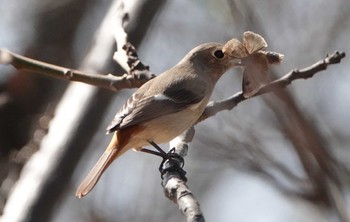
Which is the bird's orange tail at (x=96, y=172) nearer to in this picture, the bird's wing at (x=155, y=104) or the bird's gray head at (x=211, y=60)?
the bird's wing at (x=155, y=104)

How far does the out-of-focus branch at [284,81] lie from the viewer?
1444mm

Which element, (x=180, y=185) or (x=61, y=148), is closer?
(x=180, y=185)

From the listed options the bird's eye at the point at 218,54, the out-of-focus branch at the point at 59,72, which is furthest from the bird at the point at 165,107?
the out-of-focus branch at the point at 59,72

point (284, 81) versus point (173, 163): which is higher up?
point (173, 163)

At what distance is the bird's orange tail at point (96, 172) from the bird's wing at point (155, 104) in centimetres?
9

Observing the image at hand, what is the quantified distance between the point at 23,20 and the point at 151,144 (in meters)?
2.19

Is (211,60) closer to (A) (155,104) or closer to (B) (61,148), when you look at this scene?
(A) (155,104)

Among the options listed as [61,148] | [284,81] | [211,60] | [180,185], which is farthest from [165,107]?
[284,81]

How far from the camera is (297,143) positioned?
1175mm

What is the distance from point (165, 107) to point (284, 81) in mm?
1632

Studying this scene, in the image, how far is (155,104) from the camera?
123 inches

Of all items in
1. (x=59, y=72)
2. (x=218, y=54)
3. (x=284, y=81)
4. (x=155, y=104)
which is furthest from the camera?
(x=218, y=54)

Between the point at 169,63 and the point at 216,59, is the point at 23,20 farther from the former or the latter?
the point at 216,59

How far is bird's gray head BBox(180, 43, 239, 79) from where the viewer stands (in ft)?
11.0
